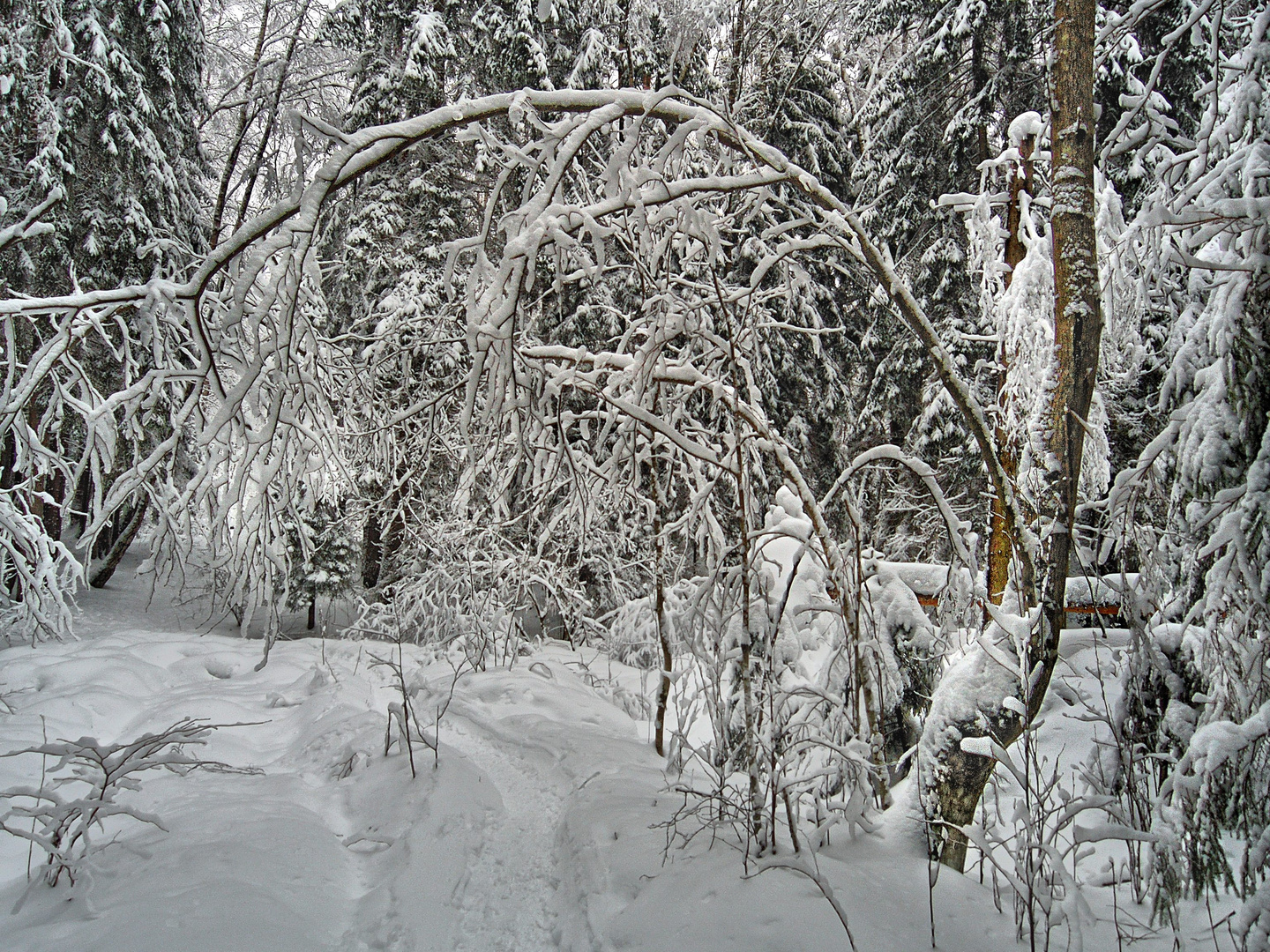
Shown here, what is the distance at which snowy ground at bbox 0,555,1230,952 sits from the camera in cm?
238

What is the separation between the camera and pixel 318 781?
4383 millimetres

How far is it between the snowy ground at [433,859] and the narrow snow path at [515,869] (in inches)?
0.5

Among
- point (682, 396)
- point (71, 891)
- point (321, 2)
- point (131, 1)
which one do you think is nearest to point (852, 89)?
point (321, 2)

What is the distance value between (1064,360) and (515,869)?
11.4ft

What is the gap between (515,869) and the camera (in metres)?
3.38

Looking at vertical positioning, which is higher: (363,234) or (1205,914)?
(363,234)

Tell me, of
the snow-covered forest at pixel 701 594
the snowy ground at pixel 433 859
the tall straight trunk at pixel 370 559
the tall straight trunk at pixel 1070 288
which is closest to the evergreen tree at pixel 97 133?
the snow-covered forest at pixel 701 594

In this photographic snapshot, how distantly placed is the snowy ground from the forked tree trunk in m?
0.39

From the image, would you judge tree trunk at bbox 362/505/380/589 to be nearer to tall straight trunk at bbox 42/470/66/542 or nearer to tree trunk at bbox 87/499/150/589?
tree trunk at bbox 87/499/150/589

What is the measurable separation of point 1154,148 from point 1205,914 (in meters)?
3.49

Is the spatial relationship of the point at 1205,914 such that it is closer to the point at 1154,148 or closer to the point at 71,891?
the point at 1154,148

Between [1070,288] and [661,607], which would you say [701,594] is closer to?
[661,607]

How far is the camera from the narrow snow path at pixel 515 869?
9.30 ft

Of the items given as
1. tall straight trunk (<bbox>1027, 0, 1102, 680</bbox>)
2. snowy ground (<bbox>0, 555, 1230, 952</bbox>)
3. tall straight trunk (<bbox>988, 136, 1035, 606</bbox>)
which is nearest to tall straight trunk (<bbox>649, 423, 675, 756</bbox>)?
snowy ground (<bbox>0, 555, 1230, 952</bbox>)
